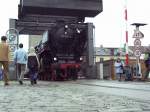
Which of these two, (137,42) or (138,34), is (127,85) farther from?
(138,34)

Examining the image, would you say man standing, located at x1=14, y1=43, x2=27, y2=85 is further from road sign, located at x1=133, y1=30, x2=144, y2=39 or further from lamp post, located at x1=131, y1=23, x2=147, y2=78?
road sign, located at x1=133, y1=30, x2=144, y2=39

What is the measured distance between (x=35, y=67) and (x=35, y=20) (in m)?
17.6

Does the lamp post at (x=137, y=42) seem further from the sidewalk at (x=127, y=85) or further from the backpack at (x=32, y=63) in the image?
the backpack at (x=32, y=63)

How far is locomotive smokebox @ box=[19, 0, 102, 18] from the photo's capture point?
119ft

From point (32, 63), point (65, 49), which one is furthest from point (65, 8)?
point (32, 63)

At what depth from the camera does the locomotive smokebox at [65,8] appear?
36406 mm

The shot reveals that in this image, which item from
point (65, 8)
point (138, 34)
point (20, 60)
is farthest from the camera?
point (65, 8)

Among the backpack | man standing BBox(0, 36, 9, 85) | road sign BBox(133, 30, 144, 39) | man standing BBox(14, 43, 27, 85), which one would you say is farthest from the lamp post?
man standing BBox(0, 36, 9, 85)

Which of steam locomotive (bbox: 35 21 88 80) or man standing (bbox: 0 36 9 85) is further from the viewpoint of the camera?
steam locomotive (bbox: 35 21 88 80)

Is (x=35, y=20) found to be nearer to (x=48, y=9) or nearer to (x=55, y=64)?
(x=48, y=9)

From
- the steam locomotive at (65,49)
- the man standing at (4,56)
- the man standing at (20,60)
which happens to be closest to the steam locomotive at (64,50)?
the steam locomotive at (65,49)

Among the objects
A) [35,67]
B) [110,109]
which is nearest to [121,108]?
[110,109]

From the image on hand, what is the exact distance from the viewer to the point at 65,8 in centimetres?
3709

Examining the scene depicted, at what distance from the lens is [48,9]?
37000 millimetres
